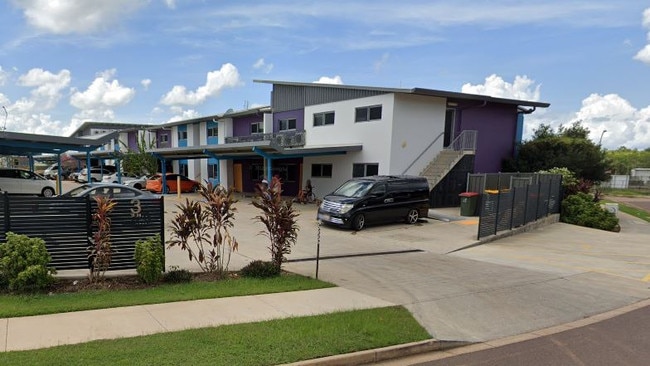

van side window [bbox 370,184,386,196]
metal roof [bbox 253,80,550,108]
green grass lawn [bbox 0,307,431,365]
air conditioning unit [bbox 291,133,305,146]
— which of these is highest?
metal roof [bbox 253,80,550,108]

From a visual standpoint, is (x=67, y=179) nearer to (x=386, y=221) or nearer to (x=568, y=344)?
(x=386, y=221)

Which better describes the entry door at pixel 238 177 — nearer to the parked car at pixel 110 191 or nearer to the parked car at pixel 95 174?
the parked car at pixel 95 174

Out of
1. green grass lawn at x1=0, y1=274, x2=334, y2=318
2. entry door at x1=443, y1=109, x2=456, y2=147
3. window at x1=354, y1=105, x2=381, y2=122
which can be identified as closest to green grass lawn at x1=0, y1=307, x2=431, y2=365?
green grass lawn at x1=0, y1=274, x2=334, y2=318

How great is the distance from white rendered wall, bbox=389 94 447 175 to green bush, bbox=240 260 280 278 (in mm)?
13442

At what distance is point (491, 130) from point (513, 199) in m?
10.0

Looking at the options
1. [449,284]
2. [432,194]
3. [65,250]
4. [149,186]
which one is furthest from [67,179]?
[449,284]

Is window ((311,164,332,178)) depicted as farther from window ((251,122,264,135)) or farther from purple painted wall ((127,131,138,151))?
purple painted wall ((127,131,138,151))

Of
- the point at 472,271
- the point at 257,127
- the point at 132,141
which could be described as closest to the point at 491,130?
the point at 257,127

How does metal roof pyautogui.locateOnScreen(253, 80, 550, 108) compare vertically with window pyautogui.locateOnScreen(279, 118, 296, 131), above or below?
above

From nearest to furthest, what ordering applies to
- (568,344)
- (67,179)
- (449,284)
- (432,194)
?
(568,344) → (449,284) → (432,194) → (67,179)

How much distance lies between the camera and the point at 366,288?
24.8 ft

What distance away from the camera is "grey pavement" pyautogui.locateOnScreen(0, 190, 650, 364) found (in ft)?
21.1

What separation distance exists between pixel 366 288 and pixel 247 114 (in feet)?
85.6

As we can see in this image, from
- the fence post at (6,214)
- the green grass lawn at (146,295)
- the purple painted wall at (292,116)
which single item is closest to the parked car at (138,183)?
the purple painted wall at (292,116)
